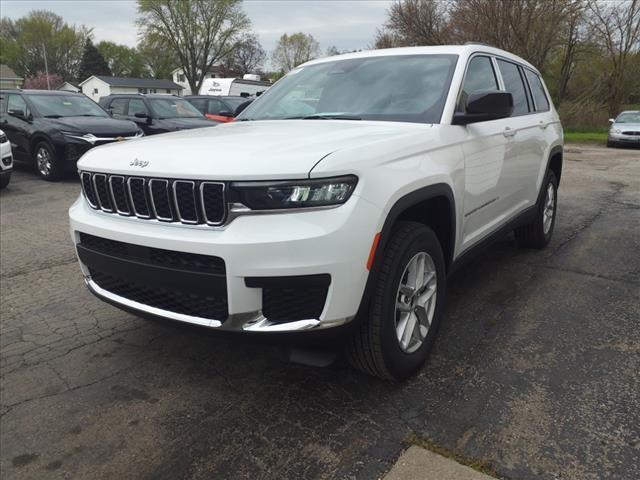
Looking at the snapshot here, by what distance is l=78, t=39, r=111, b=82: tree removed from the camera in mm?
78062

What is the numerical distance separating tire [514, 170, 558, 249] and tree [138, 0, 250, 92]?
56904mm

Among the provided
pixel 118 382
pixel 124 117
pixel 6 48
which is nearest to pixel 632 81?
pixel 124 117

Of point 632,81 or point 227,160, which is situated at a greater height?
point 632,81

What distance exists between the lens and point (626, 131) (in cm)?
1836

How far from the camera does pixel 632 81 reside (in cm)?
2759

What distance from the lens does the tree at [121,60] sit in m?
87.4

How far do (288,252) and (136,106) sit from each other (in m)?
11.8

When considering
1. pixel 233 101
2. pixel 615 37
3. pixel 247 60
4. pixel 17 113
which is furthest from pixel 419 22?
pixel 247 60

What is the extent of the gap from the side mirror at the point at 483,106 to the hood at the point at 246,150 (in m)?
0.33

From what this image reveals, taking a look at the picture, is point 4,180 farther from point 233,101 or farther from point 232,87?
point 232,87

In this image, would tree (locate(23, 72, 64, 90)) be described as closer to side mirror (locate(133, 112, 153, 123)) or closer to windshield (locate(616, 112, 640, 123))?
side mirror (locate(133, 112, 153, 123))

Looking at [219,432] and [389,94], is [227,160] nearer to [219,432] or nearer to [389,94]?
[219,432]

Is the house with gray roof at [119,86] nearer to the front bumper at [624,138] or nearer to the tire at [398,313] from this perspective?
the front bumper at [624,138]

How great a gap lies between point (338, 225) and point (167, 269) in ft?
2.63
